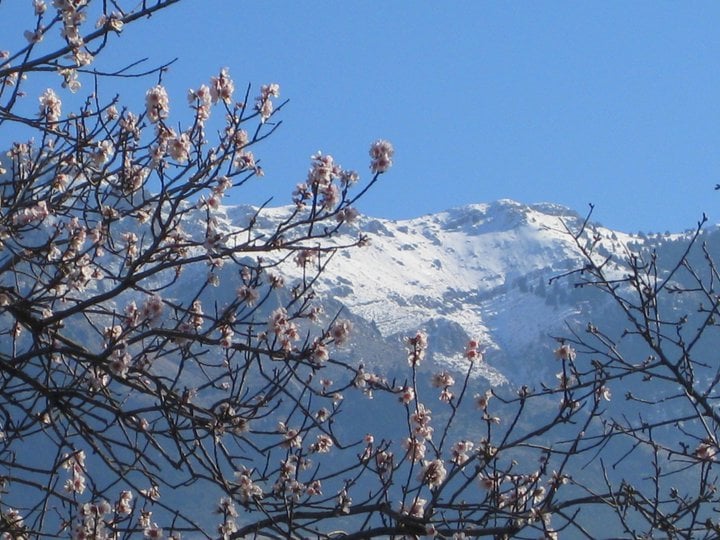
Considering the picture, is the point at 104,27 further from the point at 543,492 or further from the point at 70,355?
the point at 543,492

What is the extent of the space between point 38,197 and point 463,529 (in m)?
4.10

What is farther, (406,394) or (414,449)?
(406,394)

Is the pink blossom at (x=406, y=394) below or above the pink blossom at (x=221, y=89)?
below

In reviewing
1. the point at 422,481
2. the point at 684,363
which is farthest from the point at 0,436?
the point at 684,363

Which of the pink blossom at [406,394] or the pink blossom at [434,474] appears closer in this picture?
the pink blossom at [434,474]

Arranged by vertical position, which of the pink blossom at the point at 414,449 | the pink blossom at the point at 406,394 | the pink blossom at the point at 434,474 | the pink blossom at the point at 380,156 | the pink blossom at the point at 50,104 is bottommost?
the pink blossom at the point at 434,474

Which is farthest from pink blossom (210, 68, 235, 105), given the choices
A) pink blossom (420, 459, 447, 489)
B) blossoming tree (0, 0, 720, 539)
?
pink blossom (420, 459, 447, 489)

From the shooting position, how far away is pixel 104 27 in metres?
7.02

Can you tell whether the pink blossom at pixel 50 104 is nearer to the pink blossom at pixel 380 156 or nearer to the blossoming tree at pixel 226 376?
the blossoming tree at pixel 226 376

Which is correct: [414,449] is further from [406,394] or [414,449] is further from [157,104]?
[157,104]

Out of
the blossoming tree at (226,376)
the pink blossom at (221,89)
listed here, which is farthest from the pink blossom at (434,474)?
the pink blossom at (221,89)

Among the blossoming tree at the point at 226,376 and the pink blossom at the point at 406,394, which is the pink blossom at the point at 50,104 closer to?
the blossoming tree at the point at 226,376

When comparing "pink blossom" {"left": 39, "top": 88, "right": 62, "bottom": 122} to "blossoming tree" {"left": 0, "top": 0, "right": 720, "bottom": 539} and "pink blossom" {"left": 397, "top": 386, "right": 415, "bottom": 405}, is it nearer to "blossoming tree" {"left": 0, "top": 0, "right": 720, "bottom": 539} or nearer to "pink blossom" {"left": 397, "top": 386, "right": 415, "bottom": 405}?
"blossoming tree" {"left": 0, "top": 0, "right": 720, "bottom": 539}

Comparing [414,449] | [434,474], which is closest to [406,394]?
[414,449]
